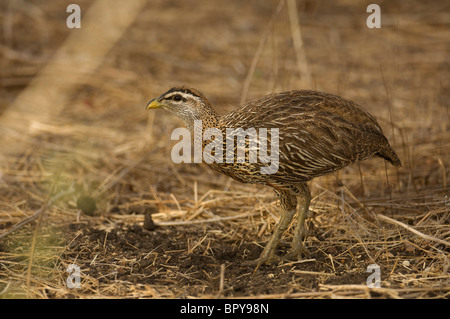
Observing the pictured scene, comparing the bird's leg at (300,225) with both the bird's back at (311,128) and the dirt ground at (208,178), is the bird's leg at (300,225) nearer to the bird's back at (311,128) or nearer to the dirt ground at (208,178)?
the dirt ground at (208,178)

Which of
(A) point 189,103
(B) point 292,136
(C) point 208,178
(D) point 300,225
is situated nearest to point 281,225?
(D) point 300,225

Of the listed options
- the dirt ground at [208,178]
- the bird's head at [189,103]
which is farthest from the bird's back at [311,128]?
the dirt ground at [208,178]

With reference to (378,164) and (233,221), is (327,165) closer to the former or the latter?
(233,221)

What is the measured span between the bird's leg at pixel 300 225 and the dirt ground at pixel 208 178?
12 centimetres

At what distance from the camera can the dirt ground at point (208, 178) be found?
4.45 metres

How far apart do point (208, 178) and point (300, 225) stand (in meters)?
1.90

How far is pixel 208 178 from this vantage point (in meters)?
6.61

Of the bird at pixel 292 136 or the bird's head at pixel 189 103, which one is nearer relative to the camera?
the bird at pixel 292 136

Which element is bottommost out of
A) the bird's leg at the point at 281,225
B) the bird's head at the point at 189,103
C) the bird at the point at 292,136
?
the bird's leg at the point at 281,225

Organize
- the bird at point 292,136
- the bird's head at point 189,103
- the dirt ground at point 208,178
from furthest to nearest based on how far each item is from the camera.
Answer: the bird's head at point 189,103
the bird at point 292,136
the dirt ground at point 208,178

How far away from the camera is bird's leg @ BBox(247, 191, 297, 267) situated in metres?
4.82

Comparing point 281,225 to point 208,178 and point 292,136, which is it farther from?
point 208,178

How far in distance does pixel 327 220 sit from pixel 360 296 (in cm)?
146

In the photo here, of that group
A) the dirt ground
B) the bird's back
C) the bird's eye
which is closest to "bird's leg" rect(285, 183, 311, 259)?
the dirt ground
